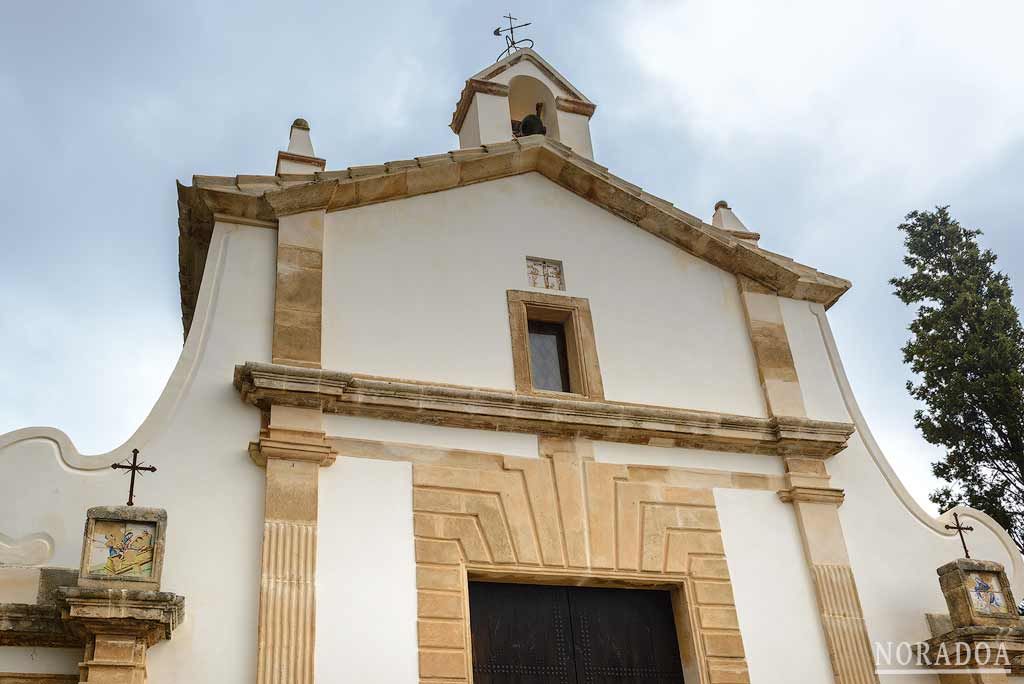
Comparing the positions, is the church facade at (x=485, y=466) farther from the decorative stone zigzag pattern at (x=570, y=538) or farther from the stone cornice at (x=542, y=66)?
the stone cornice at (x=542, y=66)

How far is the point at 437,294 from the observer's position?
994cm

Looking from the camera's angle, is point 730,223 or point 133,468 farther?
point 730,223

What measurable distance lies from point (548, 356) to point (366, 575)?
10.4 ft

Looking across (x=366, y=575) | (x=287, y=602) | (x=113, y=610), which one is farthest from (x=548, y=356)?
(x=113, y=610)

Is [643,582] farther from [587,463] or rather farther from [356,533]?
[356,533]

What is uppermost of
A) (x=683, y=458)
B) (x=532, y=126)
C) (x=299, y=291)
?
(x=532, y=126)

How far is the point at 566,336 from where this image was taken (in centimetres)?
1045

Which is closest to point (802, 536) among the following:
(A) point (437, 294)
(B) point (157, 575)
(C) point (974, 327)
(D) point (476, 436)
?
(D) point (476, 436)

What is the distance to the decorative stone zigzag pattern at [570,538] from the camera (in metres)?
8.41

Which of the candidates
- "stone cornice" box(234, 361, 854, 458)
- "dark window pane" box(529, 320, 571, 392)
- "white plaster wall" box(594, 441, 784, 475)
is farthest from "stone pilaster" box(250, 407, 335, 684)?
"white plaster wall" box(594, 441, 784, 475)

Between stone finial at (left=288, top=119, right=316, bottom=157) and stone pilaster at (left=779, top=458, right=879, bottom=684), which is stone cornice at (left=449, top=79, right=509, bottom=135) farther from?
stone pilaster at (left=779, top=458, right=879, bottom=684)

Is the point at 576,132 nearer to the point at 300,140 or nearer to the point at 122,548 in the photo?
the point at 300,140

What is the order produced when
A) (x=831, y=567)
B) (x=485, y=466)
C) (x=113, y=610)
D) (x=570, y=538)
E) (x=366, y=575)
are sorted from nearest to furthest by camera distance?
(x=113, y=610) → (x=366, y=575) → (x=570, y=538) → (x=485, y=466) → (x=831, y=567)

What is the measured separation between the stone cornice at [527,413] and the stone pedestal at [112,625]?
83.9 inches
